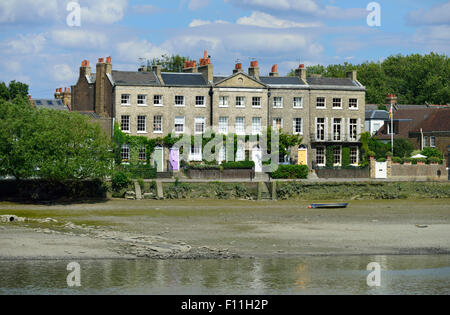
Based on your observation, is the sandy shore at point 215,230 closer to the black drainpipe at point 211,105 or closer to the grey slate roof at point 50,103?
the black drainpipe at point 211,105

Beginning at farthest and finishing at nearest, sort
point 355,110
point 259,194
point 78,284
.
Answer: point 355,110 → point 259,194 → point 78,284

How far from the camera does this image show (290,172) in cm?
6222

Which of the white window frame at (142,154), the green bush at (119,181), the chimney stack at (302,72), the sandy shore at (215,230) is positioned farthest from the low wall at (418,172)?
the green bush at (119,181)

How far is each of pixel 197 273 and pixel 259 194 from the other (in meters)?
30.9

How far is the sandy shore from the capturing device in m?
30.7

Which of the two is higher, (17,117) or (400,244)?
(17,117)

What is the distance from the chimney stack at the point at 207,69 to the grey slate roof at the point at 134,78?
4.86 m

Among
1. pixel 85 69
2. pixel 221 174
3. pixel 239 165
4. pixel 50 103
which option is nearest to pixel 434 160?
pixel 239 165

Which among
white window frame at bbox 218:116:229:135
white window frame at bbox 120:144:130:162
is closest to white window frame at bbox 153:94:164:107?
white window frame at bbox 120:144:130:162

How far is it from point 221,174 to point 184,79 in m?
11.9

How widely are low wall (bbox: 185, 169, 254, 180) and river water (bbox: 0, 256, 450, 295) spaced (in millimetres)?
31205

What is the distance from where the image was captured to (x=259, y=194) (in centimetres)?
5716

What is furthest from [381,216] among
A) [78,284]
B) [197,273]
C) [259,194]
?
[78,284]
